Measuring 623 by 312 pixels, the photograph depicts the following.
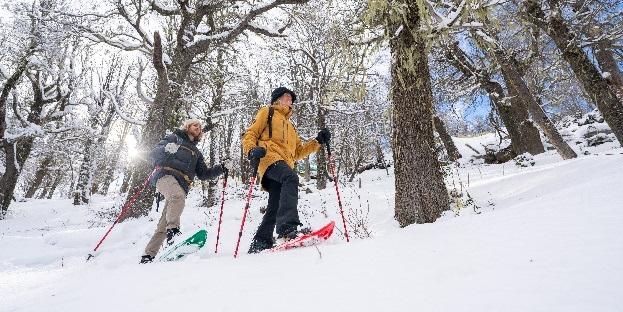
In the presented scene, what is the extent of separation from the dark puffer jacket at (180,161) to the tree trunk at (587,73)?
6888 millimetres

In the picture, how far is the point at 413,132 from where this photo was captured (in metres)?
4.54

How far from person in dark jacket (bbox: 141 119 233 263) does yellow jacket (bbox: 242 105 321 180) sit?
969 mm

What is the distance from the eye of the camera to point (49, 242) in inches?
287

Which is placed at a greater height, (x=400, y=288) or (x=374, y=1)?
(x=374, y=1)

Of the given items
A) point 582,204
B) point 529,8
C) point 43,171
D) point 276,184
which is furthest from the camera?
point 43,171

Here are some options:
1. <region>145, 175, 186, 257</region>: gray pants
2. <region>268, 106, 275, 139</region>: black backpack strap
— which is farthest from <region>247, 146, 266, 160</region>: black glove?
<region>145, 175, 186, 257</region>: gray pants

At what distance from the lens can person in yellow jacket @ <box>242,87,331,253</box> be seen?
415cm

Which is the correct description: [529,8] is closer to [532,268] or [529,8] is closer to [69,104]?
[532,268]

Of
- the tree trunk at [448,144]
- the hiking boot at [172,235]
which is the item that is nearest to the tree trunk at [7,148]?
the hiking boot at [172,235]

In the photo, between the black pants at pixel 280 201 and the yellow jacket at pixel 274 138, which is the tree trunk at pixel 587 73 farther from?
the black pants at pixel 280 201

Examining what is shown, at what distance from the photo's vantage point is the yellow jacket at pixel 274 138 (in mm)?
4453

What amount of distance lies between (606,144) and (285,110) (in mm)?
11085

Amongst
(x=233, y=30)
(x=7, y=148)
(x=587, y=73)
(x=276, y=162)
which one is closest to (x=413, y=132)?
(x=276, y=162)

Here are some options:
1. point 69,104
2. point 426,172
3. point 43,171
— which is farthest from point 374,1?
point 43,171
